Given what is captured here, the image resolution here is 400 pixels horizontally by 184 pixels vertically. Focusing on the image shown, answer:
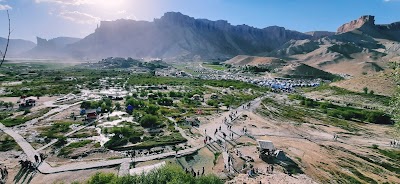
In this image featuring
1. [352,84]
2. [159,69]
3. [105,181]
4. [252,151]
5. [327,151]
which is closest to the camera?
[105,181]

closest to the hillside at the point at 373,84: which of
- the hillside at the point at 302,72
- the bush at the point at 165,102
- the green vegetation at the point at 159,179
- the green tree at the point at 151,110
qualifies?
the hillside at the point at 302,72

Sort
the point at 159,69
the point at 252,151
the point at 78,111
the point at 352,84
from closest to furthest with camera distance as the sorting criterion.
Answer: the point at 252,151, the point at 78,111, the point at 352,84, the point at 159,69

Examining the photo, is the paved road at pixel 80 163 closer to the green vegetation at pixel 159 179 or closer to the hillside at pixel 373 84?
the green vegetation at pixel 159 179

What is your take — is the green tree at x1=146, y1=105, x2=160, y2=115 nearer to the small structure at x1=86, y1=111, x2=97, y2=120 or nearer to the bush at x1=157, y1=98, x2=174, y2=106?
the bush at x1=157, y1=98, x2=174, y2=106

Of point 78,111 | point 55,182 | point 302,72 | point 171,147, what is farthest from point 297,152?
point 302,72

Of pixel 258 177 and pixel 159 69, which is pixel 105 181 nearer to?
pixel 258 177

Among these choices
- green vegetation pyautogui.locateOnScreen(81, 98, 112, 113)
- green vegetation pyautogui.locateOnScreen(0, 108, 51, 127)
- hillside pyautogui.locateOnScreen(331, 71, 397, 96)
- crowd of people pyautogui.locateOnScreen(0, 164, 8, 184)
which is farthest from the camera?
hillside pyautogui.locateOnScreen(331, 71, 397, 96)

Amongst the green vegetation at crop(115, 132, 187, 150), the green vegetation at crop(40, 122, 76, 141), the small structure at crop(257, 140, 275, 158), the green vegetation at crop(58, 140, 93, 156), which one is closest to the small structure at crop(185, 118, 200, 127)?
the green vegetation at crop(115, 132, 187, 150)

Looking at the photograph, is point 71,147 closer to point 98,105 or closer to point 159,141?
point 159,141
